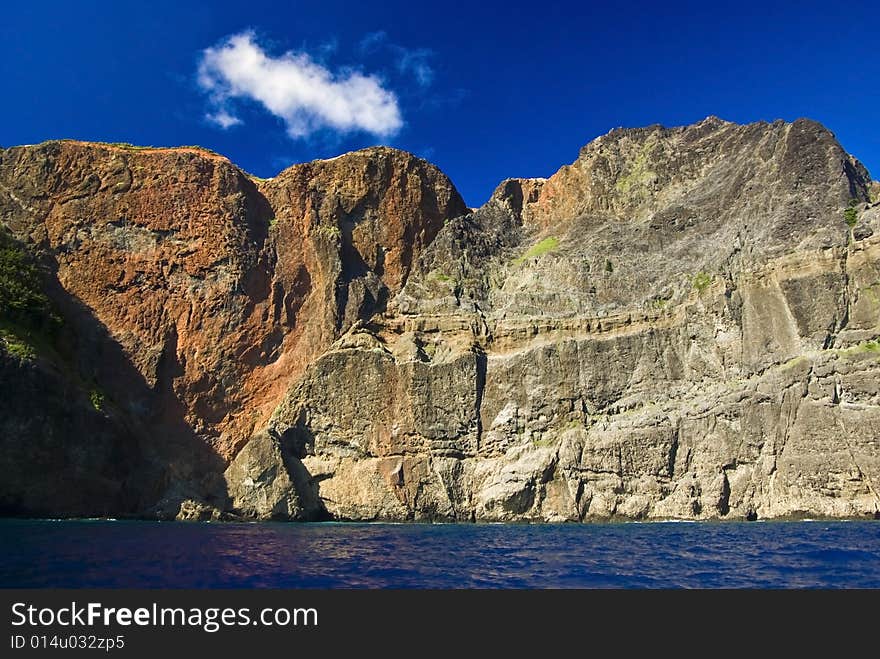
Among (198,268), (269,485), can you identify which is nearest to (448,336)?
(269,485)

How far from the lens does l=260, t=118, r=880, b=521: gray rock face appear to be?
46.2m

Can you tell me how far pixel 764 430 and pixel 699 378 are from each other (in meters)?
6.46

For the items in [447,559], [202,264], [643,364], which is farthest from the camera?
[202,264]

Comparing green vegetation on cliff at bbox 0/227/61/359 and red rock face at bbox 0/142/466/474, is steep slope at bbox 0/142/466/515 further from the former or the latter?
green vegetation on cliff at bbox 0/227/61/359

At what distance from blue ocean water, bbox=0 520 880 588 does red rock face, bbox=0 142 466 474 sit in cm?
2909

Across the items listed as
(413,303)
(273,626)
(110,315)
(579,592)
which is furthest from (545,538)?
(110,315)

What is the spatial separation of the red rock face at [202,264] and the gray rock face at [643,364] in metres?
8.45

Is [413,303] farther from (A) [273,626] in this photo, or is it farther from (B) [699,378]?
(A) [273,626]

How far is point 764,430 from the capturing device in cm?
4662

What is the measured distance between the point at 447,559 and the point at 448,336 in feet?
122

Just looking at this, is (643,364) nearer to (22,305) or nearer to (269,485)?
(269,485)

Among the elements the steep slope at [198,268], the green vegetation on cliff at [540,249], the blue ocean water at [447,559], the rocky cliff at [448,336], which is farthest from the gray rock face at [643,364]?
the blue ocean water at [447,559]

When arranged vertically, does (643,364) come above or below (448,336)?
below

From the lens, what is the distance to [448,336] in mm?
61562
